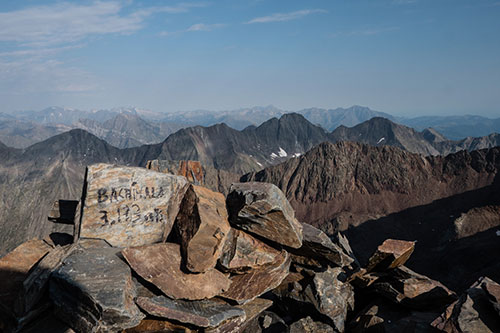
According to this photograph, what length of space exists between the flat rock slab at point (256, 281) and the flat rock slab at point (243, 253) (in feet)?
0.92

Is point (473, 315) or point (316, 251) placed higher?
point (316, 251)

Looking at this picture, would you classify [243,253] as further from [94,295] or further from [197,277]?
[94,295]

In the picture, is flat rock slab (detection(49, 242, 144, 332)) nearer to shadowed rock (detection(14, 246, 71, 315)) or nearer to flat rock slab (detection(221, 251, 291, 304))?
shadowed rock (detection(14, 246, 71, 315))

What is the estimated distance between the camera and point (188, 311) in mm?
6320

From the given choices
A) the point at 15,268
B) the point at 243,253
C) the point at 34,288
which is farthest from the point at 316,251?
the point at 15,268

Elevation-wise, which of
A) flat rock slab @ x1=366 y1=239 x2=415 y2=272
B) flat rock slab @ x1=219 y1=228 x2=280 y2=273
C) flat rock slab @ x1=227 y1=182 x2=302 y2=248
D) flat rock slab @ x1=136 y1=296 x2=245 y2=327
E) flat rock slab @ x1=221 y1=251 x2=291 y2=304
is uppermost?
flat rock slab @ x1=227 y1=182 x2=302 y2=248

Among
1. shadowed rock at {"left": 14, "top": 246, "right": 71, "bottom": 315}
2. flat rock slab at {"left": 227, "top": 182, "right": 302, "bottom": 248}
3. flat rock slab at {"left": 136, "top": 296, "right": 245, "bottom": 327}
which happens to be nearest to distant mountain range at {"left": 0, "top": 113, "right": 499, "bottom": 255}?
flat rock slab at {"left": 227, "top": 182, "right": 302, "bottom": 248}

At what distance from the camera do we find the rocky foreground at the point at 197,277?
6.10 meters

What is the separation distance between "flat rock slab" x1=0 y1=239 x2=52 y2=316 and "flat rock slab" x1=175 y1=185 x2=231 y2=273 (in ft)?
12.3

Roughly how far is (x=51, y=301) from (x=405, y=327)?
8.21 meters

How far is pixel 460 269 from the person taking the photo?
3572 cm

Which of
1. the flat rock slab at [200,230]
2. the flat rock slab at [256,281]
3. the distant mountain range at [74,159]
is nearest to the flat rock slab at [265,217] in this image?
the flat rock slab at [200,230]

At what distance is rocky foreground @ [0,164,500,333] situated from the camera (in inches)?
240

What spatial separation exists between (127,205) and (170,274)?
7.46 feet
